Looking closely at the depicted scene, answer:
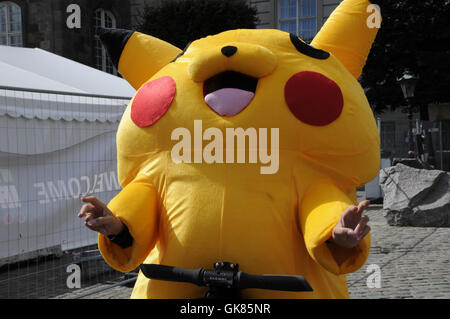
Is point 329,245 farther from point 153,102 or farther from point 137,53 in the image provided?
point 137,53

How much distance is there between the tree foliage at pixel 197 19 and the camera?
20.6 meters

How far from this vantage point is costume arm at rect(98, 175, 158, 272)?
2621 millimetres

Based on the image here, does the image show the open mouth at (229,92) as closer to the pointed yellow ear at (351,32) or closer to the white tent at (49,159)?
the pointed yellow ear at (351,32)

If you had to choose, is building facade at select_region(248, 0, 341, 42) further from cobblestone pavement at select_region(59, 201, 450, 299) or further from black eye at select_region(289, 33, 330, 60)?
black eye at select_region(289, 33, 330, 60)

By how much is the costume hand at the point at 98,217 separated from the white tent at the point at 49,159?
2.79 meters

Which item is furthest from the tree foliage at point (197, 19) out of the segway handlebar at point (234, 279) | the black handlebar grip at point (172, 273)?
the segway handlebar at point (234, 279)

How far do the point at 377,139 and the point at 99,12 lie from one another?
79.5 feet

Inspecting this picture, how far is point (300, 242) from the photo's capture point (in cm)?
262

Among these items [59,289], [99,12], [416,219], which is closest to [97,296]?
[59,289]

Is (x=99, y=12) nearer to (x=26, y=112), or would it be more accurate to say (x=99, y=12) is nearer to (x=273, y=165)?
(x=26, y=112)

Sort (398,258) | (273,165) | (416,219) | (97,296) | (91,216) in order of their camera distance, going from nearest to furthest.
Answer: (91,216), (273,165), (97,296), (398,258), (416,219)

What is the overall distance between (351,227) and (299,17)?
23083 millimetres

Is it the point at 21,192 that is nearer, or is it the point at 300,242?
the point at 300,242

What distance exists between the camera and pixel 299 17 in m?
24.1
